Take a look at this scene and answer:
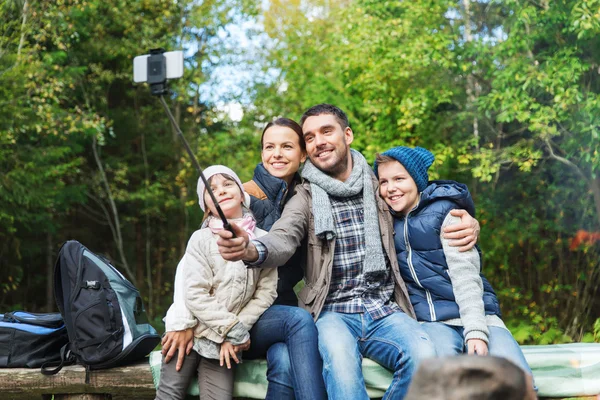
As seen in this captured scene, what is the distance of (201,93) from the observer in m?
15.1

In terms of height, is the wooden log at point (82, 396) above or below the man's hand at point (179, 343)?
below

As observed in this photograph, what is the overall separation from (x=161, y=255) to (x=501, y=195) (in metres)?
8.55

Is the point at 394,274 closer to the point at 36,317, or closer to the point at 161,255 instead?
the point at 36,317

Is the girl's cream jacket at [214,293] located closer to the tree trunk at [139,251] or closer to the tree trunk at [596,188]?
the tree trunk at [596,188]

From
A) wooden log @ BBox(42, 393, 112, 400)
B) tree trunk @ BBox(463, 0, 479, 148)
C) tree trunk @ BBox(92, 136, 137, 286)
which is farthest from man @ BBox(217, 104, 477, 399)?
tree trunk @ BBox(92, 136, 137, 286)

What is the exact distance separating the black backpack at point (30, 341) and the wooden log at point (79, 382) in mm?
50

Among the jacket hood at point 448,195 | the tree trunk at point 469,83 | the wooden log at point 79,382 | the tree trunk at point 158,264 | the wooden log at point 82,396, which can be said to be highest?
the tree trunk at point 469,83

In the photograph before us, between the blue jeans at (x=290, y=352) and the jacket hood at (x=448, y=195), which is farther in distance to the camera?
the jacket hood at (x=448, y=195)

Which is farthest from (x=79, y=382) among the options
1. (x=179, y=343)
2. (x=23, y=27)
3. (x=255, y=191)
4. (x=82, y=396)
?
(x=23, y=27)

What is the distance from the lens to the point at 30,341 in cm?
334

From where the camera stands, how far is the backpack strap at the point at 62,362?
10.6ft

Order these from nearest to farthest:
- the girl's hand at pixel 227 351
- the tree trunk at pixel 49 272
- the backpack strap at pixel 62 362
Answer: the girl's hand at pixel 227 351 < the backpack strap at pixel 62 362 < the tree trunk at pixel 49 272

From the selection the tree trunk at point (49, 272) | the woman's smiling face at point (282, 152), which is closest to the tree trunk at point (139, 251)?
the tree trunk at point (49, 272)

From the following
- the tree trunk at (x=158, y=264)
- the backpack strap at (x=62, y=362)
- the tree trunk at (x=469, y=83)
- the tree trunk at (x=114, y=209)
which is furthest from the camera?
the tree trunk at (x=158, y=264)
